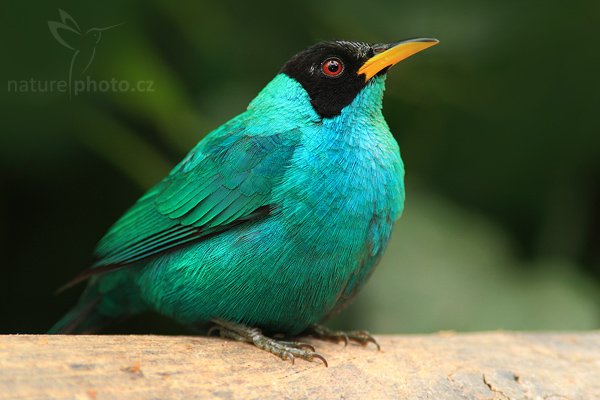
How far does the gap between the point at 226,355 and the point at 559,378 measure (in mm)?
1452

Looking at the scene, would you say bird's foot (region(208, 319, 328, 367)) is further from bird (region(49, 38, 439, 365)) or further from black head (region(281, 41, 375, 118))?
black head (region(281, 41, 375, 118))

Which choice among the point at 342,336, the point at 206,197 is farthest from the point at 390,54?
the point at 342,336

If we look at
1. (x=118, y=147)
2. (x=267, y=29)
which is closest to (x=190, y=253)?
(x=118, y=147)

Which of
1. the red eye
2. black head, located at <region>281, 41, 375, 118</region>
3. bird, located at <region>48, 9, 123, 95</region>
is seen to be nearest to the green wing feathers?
black head, located at <region>281, 41, 375, 118</region>

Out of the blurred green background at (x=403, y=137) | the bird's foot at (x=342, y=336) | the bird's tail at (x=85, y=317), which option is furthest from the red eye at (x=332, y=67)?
the bird's tail at (x=85, y=317)

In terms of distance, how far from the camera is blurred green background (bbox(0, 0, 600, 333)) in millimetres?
4652

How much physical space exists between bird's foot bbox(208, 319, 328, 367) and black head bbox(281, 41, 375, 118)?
40.6 inches

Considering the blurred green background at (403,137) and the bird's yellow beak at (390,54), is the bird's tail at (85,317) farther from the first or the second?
the bird's yellow beak at (390,54)

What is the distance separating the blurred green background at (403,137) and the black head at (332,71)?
1298 millimetres

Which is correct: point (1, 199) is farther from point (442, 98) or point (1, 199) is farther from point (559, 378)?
point (559, 378)

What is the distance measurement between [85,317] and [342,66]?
6.00 ft

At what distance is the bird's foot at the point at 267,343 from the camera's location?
10.2ft

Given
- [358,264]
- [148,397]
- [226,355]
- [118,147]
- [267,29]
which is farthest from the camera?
[267,29]

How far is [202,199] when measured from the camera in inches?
137
